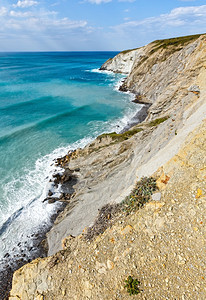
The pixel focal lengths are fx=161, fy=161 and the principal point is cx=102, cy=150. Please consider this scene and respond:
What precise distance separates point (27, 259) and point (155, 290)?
46.9 ft

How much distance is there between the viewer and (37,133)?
37.3 metres

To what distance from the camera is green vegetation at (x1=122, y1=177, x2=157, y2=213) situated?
9969mm

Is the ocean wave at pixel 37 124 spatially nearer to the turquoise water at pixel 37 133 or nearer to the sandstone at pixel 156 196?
the turquoise water at pixel 37 133

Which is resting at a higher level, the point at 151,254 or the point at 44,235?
A: the point at 151,254

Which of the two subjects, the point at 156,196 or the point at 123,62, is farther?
the point at 123,62

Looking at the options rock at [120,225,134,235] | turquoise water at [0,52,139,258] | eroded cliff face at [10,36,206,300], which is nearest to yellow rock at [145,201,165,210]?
eroded cliff face at [10,36,206,300]

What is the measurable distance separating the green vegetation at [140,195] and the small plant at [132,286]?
3.38 metres

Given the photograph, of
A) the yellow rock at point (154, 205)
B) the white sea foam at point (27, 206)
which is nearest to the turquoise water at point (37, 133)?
the white sea foam at point (27, 206)

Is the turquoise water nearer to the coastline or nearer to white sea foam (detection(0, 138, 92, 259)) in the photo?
white sea foam (detection(0, 138, 92, 259))

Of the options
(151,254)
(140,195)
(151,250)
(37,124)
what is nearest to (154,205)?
(140,195)

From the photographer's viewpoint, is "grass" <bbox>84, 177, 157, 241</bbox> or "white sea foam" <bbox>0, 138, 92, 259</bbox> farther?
"white sea foam" <bbox>0, 138, 92, 259</bbox>

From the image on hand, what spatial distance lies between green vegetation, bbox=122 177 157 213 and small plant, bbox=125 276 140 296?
3.38 metres

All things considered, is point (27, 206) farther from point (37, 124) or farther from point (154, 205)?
point (37, 124)

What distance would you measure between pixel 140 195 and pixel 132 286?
180 inches
